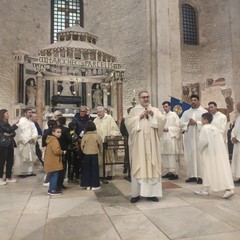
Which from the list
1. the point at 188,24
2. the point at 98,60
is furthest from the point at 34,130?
the point at 188,24

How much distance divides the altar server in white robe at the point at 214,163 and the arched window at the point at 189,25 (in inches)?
684

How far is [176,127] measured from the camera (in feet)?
21.9

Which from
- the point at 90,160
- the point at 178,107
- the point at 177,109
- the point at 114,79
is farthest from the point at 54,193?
the point at 114,79

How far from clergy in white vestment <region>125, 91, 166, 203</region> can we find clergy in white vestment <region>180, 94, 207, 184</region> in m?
1.71

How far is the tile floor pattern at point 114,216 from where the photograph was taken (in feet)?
9.57

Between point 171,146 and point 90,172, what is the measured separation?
2211 millimetres

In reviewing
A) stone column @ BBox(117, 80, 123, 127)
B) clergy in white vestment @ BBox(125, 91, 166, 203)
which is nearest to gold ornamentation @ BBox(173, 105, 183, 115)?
stone column @ BBox(117, 80, 123, 127)

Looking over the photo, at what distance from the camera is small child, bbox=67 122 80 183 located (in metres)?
5.86

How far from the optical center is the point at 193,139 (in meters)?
6.02

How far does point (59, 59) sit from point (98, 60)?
225cm

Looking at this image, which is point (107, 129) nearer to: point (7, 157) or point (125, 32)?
point (7, 157)

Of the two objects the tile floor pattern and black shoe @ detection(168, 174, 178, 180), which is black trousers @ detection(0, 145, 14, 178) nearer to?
the tile floor pattern

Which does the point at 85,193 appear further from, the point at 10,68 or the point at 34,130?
the point at 10,68

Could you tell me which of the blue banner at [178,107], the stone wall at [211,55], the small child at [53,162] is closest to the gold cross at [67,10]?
the stone wall at [211,55]
